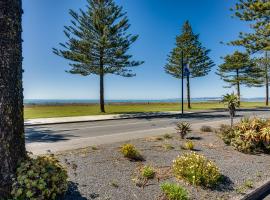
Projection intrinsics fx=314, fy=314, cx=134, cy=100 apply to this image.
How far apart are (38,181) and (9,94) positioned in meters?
1.31

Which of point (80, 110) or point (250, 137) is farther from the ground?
point (80, 110)

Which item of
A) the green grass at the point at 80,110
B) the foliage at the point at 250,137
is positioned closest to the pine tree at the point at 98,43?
the green grass at the point at 80,110

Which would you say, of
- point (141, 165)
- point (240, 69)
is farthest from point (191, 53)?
point (141, 165)

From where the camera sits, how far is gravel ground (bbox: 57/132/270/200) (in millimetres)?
5594

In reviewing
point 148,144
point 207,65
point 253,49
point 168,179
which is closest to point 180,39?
point 207,65

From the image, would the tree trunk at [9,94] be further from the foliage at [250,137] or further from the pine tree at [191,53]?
the pine tree at [191,53]

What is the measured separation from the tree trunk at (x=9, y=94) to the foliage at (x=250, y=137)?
24.2 feet

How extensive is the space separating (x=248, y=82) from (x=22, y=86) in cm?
5585

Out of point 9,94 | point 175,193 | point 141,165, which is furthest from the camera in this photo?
point 141,165

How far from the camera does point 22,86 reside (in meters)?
4.71

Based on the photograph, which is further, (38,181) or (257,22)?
(257,22)

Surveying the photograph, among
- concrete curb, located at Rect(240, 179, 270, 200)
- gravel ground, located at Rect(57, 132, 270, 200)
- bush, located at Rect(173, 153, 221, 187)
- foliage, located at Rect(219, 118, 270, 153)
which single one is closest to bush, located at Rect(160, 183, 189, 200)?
gravel ground, located at Rect(57, 132, 270, 200)

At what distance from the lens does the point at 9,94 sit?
4441mm

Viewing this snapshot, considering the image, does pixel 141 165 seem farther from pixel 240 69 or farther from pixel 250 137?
pixel 240 69
